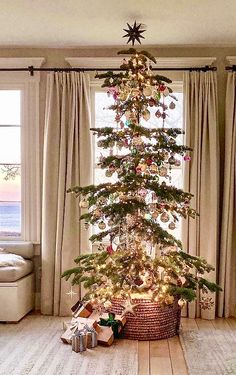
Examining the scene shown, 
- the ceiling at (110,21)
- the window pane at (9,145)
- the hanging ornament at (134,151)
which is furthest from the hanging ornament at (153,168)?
the window pane at (9,145)

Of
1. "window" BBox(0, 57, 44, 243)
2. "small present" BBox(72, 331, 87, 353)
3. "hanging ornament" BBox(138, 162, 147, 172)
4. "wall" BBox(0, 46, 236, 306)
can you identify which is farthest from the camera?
"window" BBox(0, 57, 44, 243)

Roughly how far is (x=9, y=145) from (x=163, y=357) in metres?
2.70

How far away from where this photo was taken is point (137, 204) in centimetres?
404

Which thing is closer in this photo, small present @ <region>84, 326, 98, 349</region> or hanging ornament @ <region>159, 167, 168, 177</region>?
small present @ <region>84, 326, 98, 349</region>

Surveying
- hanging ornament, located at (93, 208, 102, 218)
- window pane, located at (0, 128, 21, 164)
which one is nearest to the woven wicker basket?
hanging ornament, located at (93, 208, 102, 218)

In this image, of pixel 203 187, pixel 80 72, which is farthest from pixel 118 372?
pixel 80 72

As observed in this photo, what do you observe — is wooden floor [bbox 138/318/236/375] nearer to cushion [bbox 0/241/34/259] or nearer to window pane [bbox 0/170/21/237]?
cushion [bbox 0/241/34/259]

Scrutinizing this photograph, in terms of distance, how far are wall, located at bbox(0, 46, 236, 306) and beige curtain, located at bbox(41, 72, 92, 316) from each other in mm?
174

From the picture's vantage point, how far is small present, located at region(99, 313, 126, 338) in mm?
4098

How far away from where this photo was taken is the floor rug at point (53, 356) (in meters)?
3.44

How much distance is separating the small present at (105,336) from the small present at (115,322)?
0.05 metres

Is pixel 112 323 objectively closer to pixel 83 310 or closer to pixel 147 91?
pixel 83 310

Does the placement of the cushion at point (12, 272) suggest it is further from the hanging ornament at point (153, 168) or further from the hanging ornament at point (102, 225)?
the hanging ornament at point (153, 168)

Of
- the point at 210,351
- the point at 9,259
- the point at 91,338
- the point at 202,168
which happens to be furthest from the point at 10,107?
the point at 210,351
